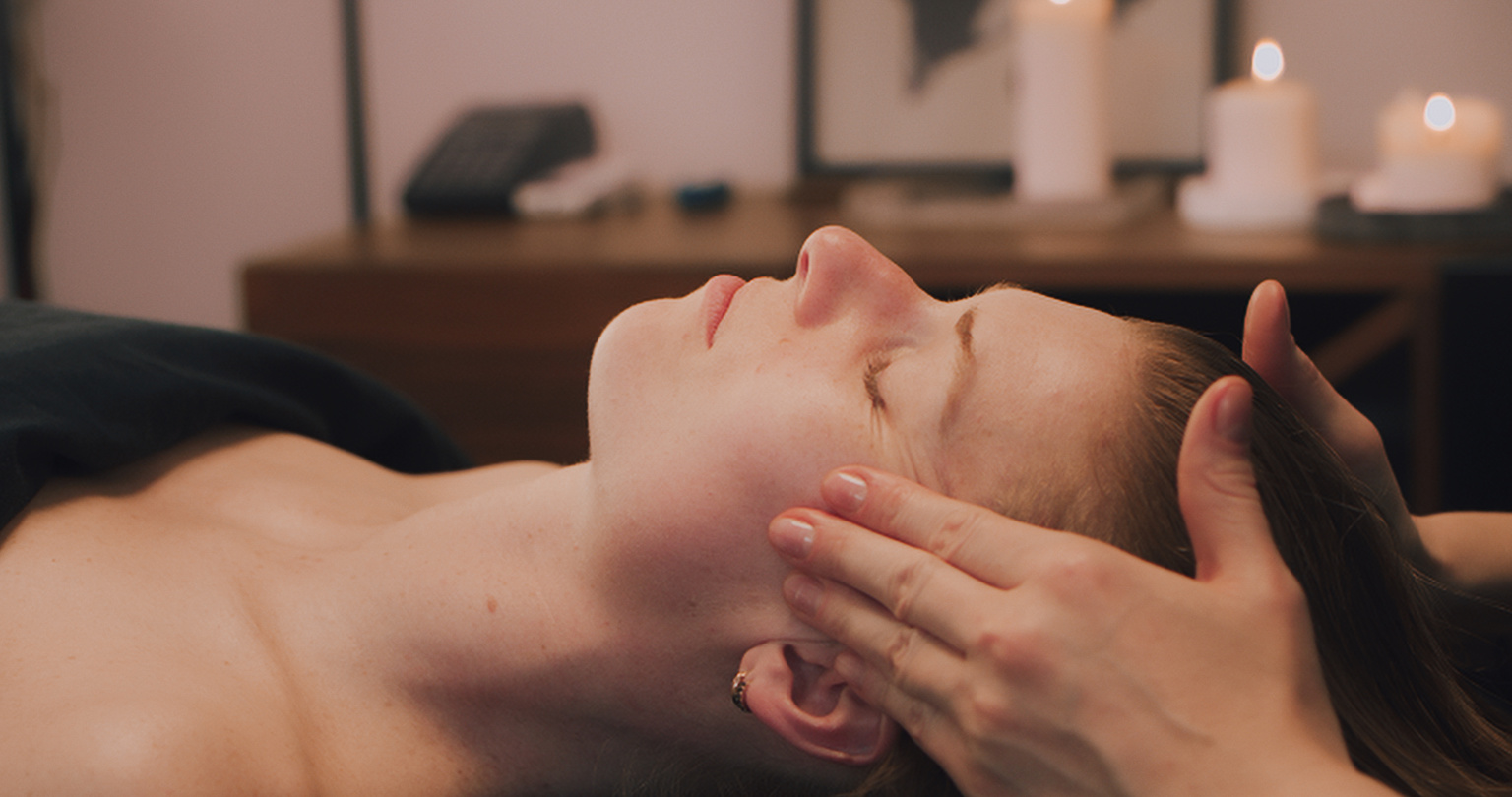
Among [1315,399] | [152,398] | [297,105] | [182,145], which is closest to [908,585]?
[1315,399]

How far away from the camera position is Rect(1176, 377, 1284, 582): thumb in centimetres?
64

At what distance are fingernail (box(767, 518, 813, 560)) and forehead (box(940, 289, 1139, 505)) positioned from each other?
0.11 meters

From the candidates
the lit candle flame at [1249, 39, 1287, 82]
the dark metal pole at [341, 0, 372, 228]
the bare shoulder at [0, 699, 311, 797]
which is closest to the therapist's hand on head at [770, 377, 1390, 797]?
the bare shoulder at [0, 699, 311, 797]

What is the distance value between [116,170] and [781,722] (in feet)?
6.71

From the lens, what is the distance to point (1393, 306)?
1396 millimetres

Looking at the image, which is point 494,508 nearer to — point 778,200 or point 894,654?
point 894,654

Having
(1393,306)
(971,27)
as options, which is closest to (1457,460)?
(1393,306)

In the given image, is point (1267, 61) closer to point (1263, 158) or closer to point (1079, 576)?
point (1263, 158)

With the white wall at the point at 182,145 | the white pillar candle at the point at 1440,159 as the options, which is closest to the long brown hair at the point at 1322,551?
the white pillar candle at the point at 1440,159

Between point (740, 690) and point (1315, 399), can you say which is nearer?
point (740, 690)

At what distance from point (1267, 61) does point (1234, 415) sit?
1.18 m

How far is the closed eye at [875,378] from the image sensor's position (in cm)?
77

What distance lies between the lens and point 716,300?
0.87m

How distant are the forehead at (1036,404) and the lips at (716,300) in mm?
189
